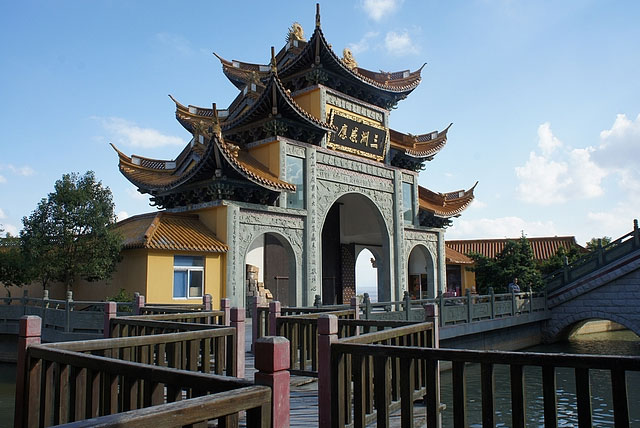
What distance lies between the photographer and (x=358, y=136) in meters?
17.9

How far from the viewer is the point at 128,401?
Answer: 2561 millimetres

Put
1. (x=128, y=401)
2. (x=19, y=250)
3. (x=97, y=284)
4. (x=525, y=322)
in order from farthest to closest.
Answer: (x=525, y=322) → (x=97, y=284) → (x=19, y=250) → (x=128, y=401)

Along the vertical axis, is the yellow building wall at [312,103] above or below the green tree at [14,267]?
above

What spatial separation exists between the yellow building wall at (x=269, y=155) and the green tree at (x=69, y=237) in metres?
4.69

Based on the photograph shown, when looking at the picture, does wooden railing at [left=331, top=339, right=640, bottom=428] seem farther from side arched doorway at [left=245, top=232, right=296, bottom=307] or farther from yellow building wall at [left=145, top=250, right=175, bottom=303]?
side arched doorway at [left=245, top=232, right=296, bottom=307]

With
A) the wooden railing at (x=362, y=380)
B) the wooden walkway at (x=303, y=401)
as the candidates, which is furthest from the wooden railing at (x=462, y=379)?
the wooden walkway at (x=303, y=401)

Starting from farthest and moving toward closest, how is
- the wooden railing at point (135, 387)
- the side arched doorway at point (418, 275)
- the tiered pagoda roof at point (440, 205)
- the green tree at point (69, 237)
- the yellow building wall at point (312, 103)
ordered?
the side arched doorway at point (418, 275), the tiered pagoda roof at point (440, 205), the yellow building wall at point (312, 103), the green tree at point (69, 237), the wooden railing at point (135, 387)

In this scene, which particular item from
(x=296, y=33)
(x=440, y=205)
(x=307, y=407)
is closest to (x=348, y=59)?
(x=296, y=33)

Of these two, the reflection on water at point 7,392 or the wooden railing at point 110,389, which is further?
the reflection on water at point 7,392

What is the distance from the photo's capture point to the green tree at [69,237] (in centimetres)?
1270

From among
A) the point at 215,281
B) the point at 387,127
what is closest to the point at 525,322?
the point at 387,127

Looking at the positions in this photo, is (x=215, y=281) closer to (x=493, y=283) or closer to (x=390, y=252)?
(x=390, y=252)

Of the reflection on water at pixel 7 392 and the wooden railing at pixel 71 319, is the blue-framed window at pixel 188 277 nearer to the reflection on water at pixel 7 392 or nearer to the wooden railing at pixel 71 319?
the wooden railing at pixel 71 319

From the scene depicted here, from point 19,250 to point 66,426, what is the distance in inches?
536
